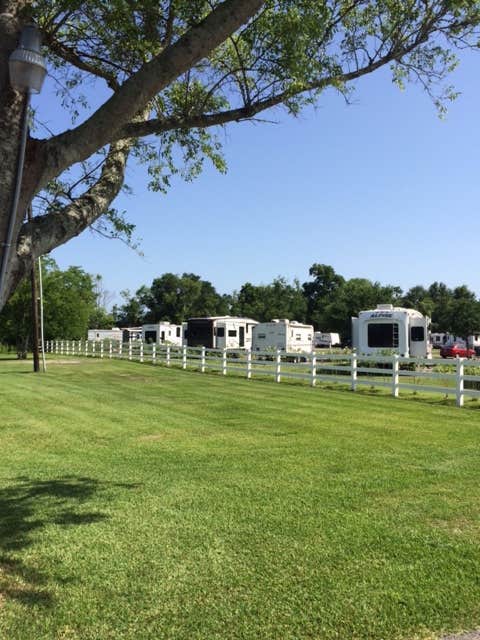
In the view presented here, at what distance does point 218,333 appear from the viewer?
35438 mm

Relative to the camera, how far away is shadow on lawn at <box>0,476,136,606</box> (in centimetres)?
387

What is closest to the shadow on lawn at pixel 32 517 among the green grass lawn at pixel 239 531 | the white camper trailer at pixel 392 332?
the green grass lawn at pixel 239 531

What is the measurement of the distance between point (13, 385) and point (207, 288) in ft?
289

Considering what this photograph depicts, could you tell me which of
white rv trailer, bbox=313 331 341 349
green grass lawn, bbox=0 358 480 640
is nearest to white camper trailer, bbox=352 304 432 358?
green grass lawn, bbox=0 358 480 640

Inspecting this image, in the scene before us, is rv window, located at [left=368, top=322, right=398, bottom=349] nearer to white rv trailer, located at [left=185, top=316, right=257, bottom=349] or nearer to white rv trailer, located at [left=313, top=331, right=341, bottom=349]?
white rv trailer, located at [left=185, top=316, right=257, bottom=349]

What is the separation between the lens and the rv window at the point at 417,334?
26.4 m

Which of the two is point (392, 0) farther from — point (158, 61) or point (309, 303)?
point (309, 303)

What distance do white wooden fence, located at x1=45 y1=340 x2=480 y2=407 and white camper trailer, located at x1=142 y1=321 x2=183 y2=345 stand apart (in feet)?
15.5

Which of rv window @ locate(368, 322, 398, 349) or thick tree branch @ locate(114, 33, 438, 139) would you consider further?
rv window @ locate(368, 322, 398, 349)

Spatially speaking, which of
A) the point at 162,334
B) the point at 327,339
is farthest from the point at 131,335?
the point at 327,339

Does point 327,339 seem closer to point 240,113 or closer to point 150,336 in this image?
point 150,336

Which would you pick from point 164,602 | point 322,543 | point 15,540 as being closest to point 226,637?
point 164,602

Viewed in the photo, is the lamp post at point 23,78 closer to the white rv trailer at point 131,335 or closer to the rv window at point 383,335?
the rv window at point 383,335

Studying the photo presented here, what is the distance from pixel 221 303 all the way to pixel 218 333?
64751mm
